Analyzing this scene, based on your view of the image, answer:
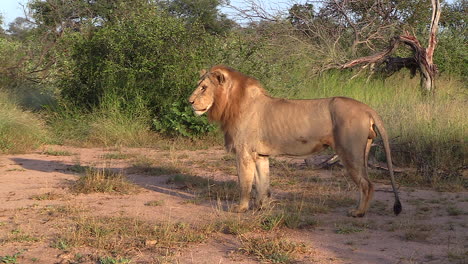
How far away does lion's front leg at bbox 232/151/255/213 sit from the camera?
6070 millimetres

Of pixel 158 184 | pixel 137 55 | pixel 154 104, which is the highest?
pixel 137 55

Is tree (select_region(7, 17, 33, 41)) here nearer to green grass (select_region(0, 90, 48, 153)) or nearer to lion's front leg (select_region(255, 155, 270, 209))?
green grass (select_region(0, 90, 48, 153))

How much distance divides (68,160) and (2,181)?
1.81 m

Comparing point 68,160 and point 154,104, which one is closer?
point 68,160

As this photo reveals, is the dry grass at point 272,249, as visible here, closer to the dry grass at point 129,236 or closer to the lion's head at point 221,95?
the dry grass at point 129,236

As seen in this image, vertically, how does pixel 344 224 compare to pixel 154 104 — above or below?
below

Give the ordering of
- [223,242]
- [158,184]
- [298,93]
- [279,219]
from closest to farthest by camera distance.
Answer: [223,242], [279,219], [158,184], [298,93]

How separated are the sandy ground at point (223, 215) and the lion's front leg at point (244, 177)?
8.8 inches

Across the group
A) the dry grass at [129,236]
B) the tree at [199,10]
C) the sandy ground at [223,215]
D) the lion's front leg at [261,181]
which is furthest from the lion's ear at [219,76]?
the tree at [199,10]

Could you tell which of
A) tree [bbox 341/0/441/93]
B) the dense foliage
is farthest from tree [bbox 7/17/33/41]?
tree [bbox 341/0/441/93]

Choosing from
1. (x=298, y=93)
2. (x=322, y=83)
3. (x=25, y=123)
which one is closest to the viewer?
(x=25, y=123)

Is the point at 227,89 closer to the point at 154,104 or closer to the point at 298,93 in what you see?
the point at 154,104

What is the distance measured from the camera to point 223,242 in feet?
16.4

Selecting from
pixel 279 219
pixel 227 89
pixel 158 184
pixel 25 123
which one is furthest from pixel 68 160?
pixel 279 219
